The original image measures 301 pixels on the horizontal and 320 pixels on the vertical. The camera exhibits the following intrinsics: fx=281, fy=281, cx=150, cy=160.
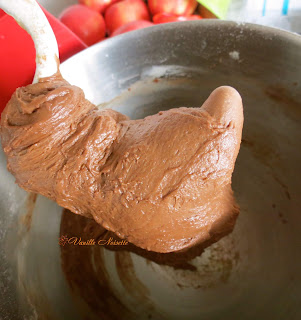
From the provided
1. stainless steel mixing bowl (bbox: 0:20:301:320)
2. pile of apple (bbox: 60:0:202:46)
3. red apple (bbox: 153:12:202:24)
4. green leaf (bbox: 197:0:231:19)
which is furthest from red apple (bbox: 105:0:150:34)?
stainless steel mixing bowl (bbox: 0:20:301:320)

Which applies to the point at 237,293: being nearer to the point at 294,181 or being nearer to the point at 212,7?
the point at 294,181

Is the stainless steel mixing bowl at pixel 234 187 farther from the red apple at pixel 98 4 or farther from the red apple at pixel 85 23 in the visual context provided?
the red apple at pixel 98 4

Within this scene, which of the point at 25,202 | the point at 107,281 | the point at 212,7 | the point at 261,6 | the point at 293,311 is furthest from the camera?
the point at 261,6

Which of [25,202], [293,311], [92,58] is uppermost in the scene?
[92,58]

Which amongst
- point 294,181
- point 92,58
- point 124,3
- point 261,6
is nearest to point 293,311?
point 294,181

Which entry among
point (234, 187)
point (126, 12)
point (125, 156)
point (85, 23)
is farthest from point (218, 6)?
point (125, 156)

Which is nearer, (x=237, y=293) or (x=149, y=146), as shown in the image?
(x=149, y=146)

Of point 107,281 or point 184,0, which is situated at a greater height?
point 184,0

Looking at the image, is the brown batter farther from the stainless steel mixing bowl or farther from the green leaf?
the green leaf

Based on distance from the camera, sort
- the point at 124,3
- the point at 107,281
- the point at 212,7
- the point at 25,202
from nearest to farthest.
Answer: the point at 25,202
the point at 107,281
the point at 212,7
the point at 124,3
